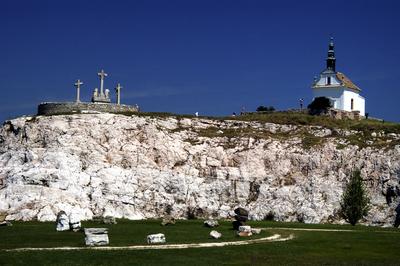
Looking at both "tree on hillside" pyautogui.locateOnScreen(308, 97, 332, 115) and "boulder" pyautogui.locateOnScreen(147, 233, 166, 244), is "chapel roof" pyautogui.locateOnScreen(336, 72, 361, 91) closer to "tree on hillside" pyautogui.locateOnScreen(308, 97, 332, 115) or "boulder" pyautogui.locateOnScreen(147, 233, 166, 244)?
"tree on hillside" pyautogui.locateOnScreen(308, 97, 332, 115)

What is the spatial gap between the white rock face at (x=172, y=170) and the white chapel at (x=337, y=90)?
32264mm

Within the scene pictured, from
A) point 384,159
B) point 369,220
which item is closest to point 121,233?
point 369,220

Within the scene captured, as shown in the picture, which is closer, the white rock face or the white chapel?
the white rock face

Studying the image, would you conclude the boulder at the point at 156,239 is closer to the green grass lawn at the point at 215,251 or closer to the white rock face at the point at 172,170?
the green grass lawn at the point at 215,251

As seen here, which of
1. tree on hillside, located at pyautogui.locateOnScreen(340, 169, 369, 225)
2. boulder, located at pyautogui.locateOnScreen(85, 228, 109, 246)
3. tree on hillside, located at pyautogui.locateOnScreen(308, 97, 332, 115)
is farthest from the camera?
tree on hillside, located at pyautogui.locateOnScreen(308, 97, 332, 115)

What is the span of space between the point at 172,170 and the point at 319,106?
37.7m

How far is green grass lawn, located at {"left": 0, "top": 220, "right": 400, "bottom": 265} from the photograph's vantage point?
34.5 metres

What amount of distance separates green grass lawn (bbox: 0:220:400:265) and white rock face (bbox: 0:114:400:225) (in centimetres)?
2614

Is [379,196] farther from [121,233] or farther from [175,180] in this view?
[121,233]

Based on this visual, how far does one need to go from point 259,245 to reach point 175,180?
42.1 meters

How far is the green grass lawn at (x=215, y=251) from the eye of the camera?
34500 millimetres

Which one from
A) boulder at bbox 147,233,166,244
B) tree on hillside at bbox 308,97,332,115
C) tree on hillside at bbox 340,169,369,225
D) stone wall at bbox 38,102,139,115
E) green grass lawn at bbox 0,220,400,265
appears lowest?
green grass lawn at bbox 0,220,400,265

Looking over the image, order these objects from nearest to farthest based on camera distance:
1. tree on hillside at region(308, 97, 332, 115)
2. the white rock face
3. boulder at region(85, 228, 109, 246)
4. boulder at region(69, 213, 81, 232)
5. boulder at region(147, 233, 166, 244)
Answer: boulder at region(85, 228, 109, 246) → boulder at region(147, 233, 166, 244) → boulder at region(69, 213, 81, 232) → the white rock face → tree on hillside at region(308, 97, 332, 115)

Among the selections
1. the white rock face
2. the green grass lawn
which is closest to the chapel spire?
the white rock face
